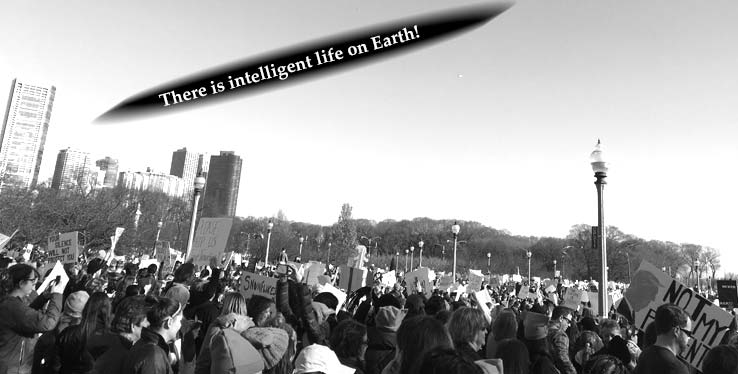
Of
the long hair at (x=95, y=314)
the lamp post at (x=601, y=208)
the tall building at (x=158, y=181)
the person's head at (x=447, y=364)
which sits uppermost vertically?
the tall building at (x=158, y=181)

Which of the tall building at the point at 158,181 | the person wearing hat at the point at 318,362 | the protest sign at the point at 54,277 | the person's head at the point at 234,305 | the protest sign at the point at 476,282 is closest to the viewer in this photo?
the person wearing hat at the point at 318,362

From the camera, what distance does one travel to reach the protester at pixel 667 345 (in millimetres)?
4066

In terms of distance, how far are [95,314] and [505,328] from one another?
3889mm

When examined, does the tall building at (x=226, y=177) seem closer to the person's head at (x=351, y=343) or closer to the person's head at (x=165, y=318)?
the person's head at (x=351, y=343)

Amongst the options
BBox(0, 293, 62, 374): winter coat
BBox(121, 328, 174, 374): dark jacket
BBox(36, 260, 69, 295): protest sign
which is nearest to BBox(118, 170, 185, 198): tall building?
→ BBox(36, 260, 69, 295): protest sign

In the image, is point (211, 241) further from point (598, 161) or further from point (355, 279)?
point (598, 161)

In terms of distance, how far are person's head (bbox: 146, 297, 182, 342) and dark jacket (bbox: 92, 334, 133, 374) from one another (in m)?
0.29

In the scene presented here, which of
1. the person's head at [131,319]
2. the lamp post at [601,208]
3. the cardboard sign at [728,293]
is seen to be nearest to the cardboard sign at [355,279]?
the lamp post at [601,208]

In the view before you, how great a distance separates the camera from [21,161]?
173375mm

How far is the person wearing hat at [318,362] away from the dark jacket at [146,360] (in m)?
0.95

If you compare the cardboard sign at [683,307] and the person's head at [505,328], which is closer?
the person's head at [505,328]

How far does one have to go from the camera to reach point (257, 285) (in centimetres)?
871

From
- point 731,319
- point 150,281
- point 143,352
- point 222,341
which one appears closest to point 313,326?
point 222,341

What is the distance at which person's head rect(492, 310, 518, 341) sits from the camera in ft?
17.1
